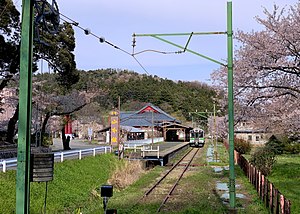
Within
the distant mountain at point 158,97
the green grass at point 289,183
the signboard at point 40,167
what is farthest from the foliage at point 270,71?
the distant mountain at point 158,97

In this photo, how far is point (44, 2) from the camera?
5.48 metres

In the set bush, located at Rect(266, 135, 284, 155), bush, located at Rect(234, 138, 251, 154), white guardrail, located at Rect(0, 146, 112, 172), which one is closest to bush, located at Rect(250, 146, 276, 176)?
white guardrail, located at Rect(0, 146, 112, 172)

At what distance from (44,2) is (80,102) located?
84.5ft

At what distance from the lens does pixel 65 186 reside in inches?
606

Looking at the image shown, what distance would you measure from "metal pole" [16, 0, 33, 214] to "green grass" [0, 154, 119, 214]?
258 inches

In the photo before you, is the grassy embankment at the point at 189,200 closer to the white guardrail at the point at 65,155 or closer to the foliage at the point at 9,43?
the white guardrail at the point at 65,155

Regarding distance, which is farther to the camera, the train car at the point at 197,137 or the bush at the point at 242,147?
the train car at the point at 197,137

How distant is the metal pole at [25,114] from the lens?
15.8 feet

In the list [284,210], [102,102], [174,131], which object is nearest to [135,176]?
[284,210]

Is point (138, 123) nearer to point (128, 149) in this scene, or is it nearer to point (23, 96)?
point (128, 149)

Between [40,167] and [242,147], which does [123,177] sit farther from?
[242,147]

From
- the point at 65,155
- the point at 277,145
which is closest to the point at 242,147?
the point at 277,145

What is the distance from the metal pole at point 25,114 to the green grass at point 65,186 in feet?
21.5

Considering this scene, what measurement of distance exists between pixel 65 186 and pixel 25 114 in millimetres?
11052
